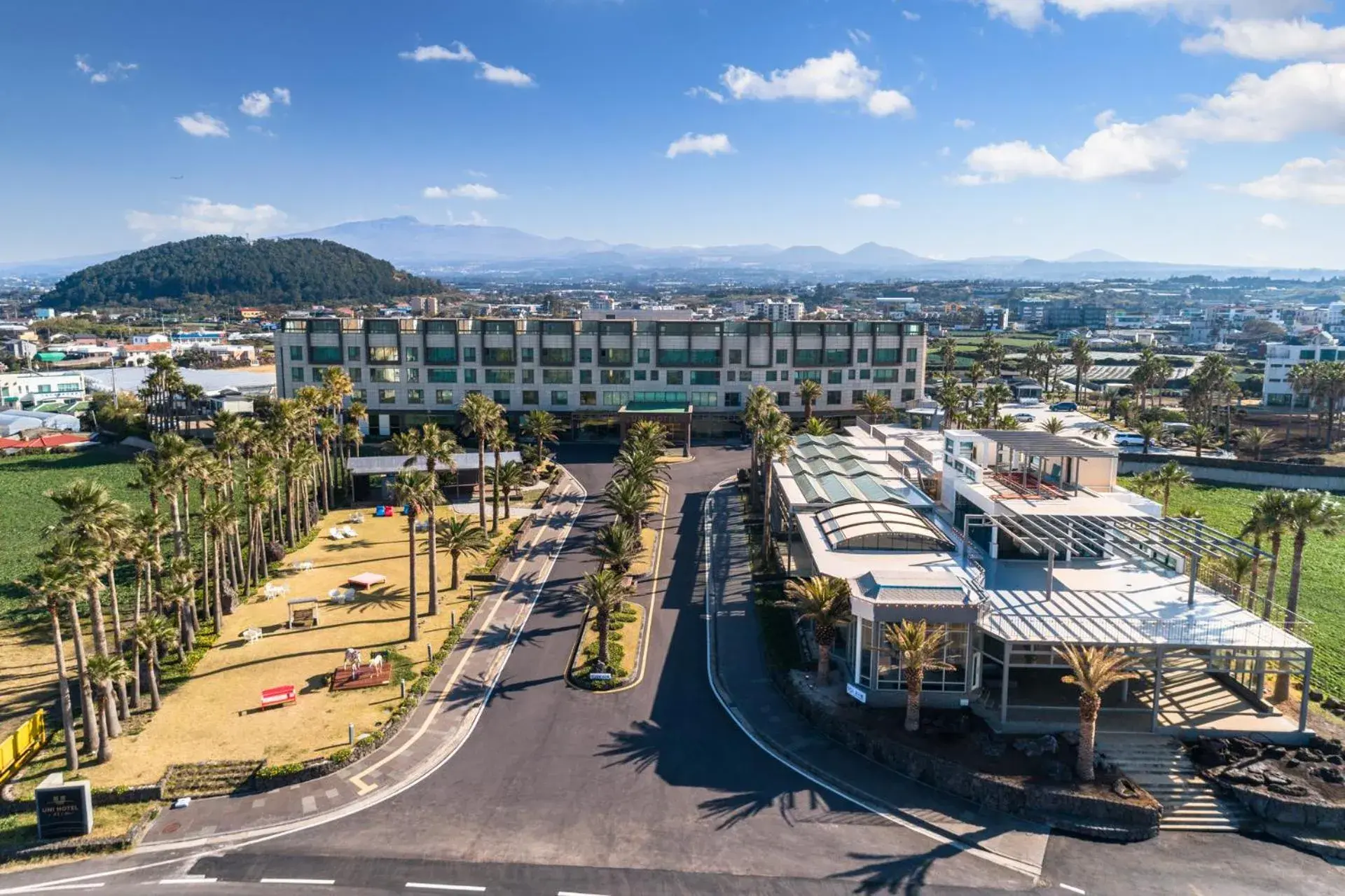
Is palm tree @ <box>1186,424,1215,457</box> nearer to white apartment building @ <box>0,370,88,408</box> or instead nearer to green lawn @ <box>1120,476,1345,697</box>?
green lawn @ <box>1120,476,1345,697</box>

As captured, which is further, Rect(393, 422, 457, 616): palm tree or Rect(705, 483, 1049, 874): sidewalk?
Rect(393, 422, 457, 616): palm tree

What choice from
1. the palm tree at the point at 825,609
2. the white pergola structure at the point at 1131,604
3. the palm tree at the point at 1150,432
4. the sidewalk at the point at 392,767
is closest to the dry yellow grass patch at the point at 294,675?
the sidewalk at the point at 392,767

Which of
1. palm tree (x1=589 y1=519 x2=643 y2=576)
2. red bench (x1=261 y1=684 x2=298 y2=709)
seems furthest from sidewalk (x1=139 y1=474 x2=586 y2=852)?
palm tree (x1=589 y1=519 x2=643 y2=576)

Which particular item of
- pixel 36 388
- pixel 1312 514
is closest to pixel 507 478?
pixel 1312 514

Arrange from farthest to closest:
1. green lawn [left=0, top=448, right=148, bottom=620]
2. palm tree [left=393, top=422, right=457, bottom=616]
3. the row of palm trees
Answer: green lawn [left=0, top=448, right=148, bottom=620], palm tree [left=393, top=422, right=457, bottom=616], the row of palm trees

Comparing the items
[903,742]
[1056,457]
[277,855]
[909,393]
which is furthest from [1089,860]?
[909,393]

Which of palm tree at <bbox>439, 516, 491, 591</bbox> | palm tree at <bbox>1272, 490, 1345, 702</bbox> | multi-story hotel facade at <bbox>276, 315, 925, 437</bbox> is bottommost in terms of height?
palm tree at <bbox>439, 516, 491, 591</bbox>

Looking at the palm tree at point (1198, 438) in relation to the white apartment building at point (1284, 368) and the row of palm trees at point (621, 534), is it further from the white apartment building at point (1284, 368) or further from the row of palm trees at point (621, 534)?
the row of palm trees at point (621, 534)
